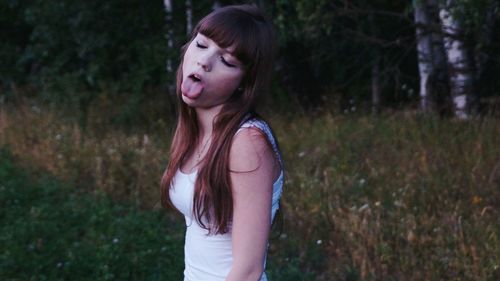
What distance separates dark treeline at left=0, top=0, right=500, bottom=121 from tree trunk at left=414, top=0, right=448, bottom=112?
1 centimetres

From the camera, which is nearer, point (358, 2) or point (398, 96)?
point (358, 2)

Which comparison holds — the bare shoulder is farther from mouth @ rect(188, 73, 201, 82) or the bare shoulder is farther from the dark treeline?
the dark treeline

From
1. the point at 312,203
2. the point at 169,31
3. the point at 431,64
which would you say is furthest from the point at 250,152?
the point at 169,31

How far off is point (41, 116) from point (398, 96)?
432cm

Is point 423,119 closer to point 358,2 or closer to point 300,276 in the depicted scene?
point 358,2

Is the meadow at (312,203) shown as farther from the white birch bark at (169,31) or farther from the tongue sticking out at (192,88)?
the tongue sticking out at (192,88)

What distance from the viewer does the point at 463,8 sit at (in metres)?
6.63

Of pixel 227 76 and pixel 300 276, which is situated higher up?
pixel 227 76

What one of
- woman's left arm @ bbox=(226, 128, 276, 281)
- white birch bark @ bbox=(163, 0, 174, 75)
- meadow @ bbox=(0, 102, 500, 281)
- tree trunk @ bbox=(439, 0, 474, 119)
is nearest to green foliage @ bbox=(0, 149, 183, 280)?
meadow @ bbox=(0, 102, 500, 281)

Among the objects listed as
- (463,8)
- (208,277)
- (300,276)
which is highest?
(463,8)

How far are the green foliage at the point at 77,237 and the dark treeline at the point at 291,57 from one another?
2666 millimetres

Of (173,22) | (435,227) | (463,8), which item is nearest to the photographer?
(435,227)

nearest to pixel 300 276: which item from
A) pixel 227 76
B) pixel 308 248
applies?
pixel 308 248

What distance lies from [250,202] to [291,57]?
29.3 ft
